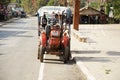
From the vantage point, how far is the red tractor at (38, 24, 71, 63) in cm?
2000

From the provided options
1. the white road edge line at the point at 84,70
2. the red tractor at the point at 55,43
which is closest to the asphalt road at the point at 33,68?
the white road edge line at the point at 84,70

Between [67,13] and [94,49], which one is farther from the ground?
[67,13]

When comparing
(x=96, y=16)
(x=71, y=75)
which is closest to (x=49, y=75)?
(x=71, y=75)

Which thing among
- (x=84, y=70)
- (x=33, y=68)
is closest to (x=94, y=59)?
(x=33, y=68)

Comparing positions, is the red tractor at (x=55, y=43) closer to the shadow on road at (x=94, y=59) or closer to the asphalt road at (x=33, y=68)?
the asphalt road at (x=33, y=68)

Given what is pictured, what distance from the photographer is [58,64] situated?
63.8 ft

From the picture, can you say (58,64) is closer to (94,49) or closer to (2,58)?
(2,58)

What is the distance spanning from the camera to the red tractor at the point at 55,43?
65.6ft

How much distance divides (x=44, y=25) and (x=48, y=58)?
1678 millimetres

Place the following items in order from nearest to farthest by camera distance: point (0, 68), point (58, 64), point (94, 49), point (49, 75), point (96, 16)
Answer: point (49, 75), point (0, 68), point (58, 64), point (94, 49), point (96, 16)

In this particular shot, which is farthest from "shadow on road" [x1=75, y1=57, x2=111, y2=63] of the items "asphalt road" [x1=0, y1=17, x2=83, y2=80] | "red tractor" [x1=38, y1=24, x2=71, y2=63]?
"red tractor" [x1=38, y1=24, x2=71, y2=63]

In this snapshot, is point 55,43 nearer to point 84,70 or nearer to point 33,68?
point 33,68

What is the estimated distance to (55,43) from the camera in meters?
20.1

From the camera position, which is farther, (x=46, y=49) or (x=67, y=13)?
(x=67, y=13)
